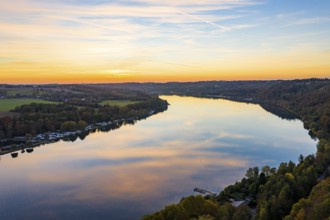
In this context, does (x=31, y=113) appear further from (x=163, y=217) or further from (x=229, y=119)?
(x=163, y=217)

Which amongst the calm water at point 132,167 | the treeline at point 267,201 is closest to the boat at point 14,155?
the calm water at point 132,167

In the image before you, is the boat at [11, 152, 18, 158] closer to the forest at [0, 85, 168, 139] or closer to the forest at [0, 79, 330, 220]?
the forest at [0, 85, 168, 139]

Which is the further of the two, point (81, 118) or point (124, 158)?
point (81, 118)

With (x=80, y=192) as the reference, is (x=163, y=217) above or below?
above

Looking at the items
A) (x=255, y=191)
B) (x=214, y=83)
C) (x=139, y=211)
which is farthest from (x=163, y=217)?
(x=214, y=83)

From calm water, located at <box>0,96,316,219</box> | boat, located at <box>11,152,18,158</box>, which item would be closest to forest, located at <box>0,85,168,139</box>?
calm water, located at <box>0,96,316,219</box>

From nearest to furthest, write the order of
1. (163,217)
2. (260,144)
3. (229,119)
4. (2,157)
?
(163,217), (2,157), (260,144), (229,119)

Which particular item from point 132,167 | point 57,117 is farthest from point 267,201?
point 57,117
